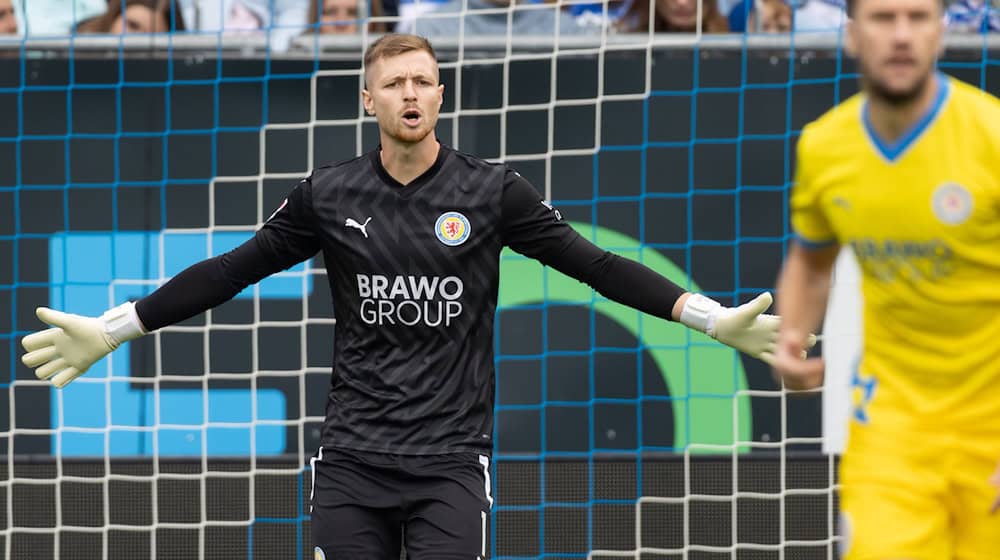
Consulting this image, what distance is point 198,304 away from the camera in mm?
5078

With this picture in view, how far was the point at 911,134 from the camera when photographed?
145 inches

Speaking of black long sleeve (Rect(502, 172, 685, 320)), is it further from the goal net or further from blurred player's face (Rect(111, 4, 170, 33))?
blurred player's face (Rect(111, 4, 170, 33))

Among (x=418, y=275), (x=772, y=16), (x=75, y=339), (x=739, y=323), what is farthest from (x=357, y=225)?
(x=772, y=16)

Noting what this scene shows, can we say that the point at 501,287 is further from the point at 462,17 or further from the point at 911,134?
the point at 911,134

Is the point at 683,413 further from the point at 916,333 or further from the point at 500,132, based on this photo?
the point at 916,333

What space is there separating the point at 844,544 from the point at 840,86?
343 cm

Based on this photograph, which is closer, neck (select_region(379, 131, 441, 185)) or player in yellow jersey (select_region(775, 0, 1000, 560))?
player in yellow jersey (select_region(775, 0, 1000, 560))

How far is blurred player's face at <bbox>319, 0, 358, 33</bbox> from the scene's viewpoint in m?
7.15

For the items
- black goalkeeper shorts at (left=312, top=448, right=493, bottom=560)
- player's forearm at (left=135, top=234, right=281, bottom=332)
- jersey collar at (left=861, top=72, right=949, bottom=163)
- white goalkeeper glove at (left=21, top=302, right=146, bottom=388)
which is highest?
jersey collar at (left=861, top=72, right=949, bottom=163)

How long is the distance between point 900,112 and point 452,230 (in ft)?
5.38

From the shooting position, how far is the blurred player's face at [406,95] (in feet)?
15.8

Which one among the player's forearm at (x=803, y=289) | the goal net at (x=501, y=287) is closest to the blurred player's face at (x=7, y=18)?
the goal net at (x=501, y=287)

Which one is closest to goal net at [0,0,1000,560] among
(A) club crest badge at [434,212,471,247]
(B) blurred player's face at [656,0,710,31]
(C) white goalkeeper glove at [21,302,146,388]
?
(B) blurred player's face at [656,0,710,31]

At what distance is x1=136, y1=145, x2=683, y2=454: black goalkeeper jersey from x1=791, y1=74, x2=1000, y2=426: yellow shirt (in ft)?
3.96
